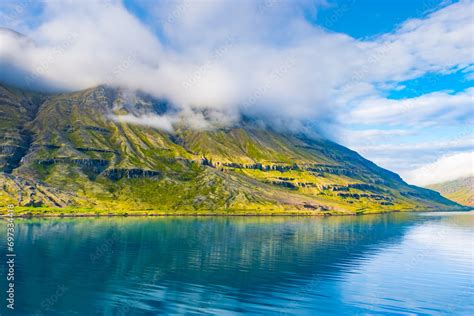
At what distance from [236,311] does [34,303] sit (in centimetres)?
3719

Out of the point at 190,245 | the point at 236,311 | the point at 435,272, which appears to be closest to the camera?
the point at 236,311

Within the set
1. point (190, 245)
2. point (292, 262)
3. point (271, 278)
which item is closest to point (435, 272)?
point (292, 262)

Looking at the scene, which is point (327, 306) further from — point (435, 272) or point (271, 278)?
point (435, 272)

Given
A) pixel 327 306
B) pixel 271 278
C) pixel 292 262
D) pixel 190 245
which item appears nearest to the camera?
pixel 327 306

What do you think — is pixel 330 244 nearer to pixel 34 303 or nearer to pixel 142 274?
pixel 142 274

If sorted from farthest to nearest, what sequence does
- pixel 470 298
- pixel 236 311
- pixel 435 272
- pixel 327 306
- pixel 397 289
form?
pixel 435 272, pixel 397 289, pixel 470 298, pixel 327 306, pixel 236 311

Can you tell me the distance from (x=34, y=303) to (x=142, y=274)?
30.7 meters

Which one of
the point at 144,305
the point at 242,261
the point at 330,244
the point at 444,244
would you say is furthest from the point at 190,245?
the point at 444,244

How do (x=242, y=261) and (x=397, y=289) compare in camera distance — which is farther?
(x=242, y=261)

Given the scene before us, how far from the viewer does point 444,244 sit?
573 ft

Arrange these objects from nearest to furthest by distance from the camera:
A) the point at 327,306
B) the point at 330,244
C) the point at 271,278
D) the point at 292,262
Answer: the point at 327,306 < the point at 271,278 < the point at 292,262 < the point at 330,244

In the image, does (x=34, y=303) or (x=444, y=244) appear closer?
(x=34, y=303)

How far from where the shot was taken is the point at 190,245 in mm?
157000

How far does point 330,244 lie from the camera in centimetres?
16975
